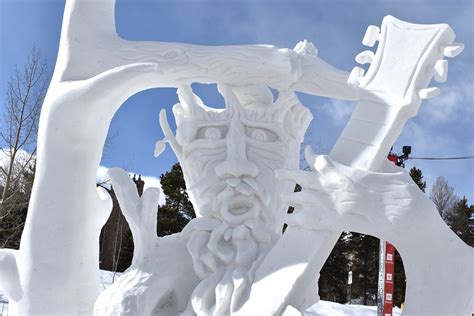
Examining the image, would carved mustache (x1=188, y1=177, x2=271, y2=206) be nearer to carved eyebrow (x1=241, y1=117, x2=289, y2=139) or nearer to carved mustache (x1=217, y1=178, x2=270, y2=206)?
carved mustache (x1=217, y1=178, x2=270, y2=206)

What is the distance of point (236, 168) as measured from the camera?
2.68 m

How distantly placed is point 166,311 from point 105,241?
11014 millimetres

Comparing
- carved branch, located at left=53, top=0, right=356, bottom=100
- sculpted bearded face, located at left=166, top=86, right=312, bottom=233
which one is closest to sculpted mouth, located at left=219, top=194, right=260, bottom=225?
sculpted bearded face, located at left=166, top=86, right=312, bottom=233

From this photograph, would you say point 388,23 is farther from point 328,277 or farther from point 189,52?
point 328,277

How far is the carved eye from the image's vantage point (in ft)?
9.30

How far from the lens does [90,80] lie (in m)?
2.72

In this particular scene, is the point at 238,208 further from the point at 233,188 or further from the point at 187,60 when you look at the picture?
the point at 187,60

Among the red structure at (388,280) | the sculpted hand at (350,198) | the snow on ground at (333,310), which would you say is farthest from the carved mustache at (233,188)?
the red structure at (388,280)

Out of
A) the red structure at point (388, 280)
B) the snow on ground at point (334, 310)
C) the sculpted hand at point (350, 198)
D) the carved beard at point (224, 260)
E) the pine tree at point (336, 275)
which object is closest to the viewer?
the sculpted hand at point (350, 198)

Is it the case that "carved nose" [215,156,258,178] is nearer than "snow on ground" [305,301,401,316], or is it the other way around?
"carved nose" [215,156,258,178]

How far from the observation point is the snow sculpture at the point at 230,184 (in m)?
2.22

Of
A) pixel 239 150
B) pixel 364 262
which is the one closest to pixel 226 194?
pixel 239 150

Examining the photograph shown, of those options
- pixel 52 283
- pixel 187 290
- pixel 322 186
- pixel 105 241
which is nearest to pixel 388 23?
pixel 322 186

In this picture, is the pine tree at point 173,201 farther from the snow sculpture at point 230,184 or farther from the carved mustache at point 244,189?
the carved mustache at point 244,189
